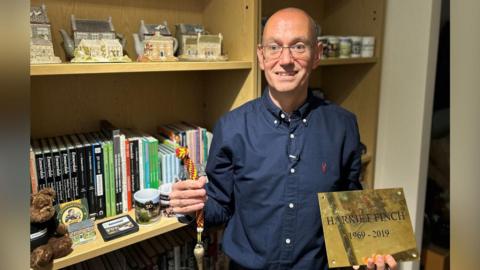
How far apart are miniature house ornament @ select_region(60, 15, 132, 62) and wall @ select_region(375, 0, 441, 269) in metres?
1.20

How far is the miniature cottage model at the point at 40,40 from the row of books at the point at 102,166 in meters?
0.26

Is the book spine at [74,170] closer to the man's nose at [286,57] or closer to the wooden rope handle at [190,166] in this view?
the wooden rope handle at [190,166]

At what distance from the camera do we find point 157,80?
1404 mm

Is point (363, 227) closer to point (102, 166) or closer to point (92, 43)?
point (102, 166)

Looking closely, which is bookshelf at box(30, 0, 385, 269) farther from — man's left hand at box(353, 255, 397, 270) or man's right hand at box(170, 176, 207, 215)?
man's left hand at box(353, 255, 397, 270)

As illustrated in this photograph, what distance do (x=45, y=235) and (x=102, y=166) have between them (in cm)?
25

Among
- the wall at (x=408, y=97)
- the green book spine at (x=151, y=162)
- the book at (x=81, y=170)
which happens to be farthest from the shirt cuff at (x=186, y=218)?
the wall at (x=408, y=97)

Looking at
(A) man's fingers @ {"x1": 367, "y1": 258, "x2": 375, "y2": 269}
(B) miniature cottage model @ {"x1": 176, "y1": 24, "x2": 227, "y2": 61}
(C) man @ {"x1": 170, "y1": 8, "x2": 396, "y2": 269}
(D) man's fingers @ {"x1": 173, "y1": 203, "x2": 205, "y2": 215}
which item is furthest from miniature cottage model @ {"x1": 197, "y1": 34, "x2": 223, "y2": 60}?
(A) man's fingers @ {"x1": 367, "y1": 258, "x2": 375, "y2": 269}

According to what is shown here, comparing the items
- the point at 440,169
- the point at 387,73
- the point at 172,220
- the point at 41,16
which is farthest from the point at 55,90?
the point at 440,169

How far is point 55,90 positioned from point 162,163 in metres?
0.42

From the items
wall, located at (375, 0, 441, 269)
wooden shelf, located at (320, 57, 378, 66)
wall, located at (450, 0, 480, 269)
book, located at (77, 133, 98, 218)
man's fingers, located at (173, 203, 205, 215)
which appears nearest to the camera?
wall, located at (450, 0, 480, 269)

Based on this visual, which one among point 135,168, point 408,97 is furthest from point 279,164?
point 408,97

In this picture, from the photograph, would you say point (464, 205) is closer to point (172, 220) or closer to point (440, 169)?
point (172, 220)

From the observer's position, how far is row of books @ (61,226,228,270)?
127cm
